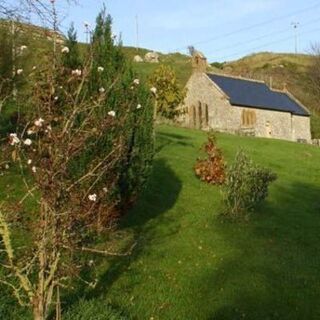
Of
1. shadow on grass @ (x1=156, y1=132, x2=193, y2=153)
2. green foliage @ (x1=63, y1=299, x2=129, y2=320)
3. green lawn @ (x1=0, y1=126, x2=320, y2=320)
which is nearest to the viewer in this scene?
green foliage @ (x1=63, y1=299, x2=129, y2=320)

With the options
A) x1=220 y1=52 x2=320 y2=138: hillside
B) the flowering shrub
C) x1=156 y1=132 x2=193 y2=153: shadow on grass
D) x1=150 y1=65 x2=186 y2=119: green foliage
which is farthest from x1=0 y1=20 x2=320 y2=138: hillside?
the flowering shrub

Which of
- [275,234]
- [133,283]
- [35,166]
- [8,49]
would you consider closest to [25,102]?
[35,166]

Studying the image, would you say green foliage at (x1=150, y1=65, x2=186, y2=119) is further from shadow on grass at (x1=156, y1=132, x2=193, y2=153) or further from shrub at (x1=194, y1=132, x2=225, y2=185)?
shrub at (x1=194, y1=132, x2=225, y2=185)

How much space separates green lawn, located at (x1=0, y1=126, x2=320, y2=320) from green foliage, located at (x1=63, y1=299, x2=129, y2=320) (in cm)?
10

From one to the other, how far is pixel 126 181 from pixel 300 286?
13.4 feet

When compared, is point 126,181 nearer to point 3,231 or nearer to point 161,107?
point 3,231

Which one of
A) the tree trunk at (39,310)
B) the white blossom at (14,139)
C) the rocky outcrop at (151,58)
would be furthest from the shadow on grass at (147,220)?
the rocky outcrop at (151,58)

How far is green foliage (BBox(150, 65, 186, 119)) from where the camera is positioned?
46.7 meters

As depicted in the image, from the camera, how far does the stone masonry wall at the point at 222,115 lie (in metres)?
53.3

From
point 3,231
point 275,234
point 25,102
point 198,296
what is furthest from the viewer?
point 275,234

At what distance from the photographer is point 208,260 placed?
11773 millimetres

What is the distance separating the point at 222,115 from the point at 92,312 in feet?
154

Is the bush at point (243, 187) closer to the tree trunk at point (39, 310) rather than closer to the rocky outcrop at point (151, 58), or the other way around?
the tree trunk at point (39, 310)

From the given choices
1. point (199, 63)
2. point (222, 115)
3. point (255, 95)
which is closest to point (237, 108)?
point (222, 115)
